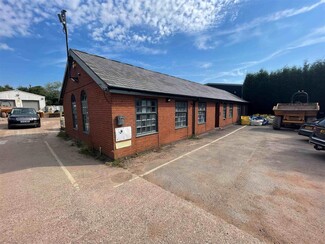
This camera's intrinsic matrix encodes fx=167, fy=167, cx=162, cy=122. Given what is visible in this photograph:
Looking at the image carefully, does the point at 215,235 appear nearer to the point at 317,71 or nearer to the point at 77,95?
the point at 77,95

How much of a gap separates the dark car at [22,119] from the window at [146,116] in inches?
530

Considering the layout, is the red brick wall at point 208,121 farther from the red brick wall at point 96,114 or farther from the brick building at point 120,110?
the red brick wall at point 96,114

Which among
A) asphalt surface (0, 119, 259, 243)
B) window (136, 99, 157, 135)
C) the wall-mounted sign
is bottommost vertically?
asphalt surface (0, 119, 259, 243)

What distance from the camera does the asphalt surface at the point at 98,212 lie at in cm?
262

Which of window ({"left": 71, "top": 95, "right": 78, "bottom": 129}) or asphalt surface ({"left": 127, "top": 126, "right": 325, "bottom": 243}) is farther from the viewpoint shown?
window ({"left": 71, "top": 95, "right": 78, "bottom": 129})

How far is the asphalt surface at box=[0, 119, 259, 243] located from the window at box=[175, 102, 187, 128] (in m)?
5.32

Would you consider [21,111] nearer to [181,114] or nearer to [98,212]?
[181,114]

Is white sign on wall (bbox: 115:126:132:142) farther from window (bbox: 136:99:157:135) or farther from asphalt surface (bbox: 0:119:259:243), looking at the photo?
asphalt surface (bbox: 0:119:259:243)

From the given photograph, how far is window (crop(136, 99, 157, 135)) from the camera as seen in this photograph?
722 cm

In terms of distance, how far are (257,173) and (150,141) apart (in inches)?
174

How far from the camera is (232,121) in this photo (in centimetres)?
1909

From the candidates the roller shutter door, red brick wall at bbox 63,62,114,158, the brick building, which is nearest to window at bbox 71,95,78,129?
the brick building

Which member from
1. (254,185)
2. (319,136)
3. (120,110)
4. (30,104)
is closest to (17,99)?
(30,104)

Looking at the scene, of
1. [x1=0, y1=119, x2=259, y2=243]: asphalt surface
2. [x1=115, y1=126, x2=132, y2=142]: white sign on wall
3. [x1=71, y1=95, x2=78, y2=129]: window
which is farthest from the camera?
[x1=71, y1=95, x2=78, y2=129]: window
